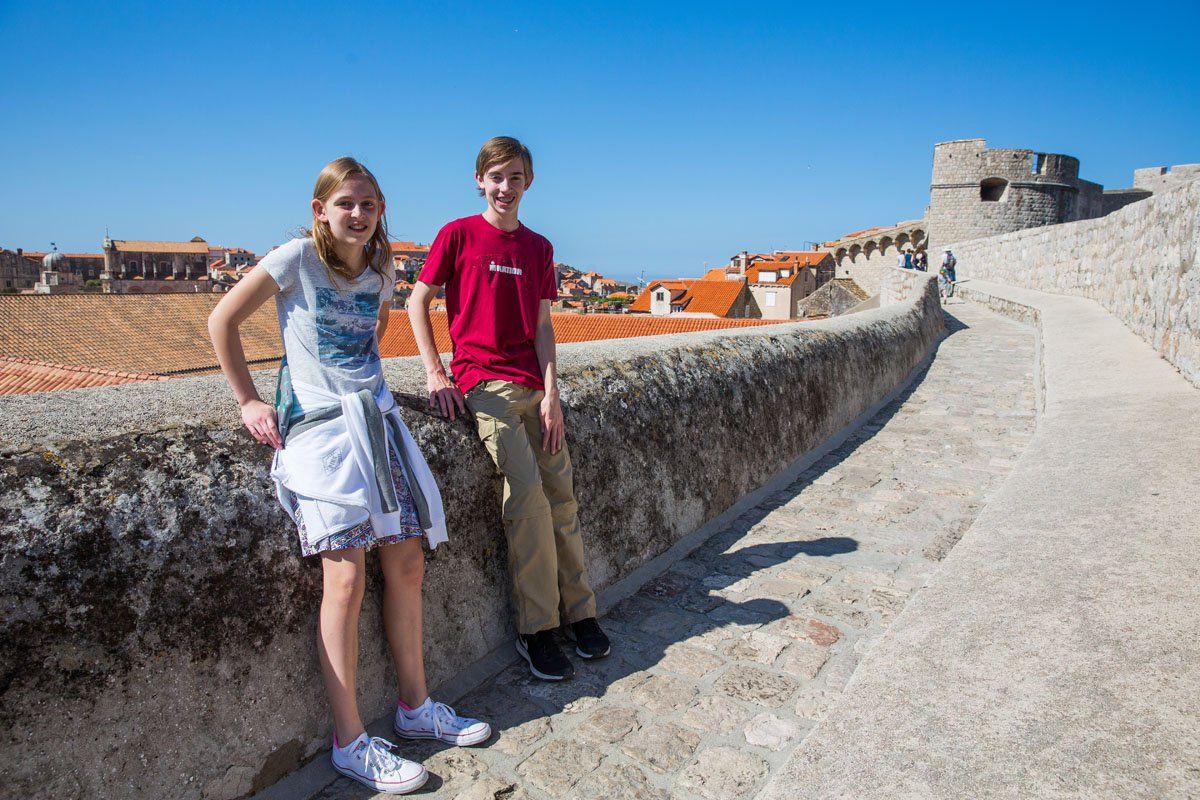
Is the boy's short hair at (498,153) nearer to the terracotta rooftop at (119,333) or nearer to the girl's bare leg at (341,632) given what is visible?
the girl's bare leg at (341,632)

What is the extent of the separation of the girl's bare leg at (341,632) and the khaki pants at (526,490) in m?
0.65

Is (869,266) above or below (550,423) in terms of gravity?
above

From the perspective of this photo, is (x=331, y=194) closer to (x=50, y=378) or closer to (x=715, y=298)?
Result: (x=50, y=378)

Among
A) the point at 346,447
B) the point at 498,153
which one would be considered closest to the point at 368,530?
the point at 346,447

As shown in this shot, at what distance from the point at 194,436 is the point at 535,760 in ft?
4.01

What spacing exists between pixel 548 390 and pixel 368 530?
873 millimetres

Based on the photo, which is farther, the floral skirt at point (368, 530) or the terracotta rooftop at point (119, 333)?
the terracotta rooftop at point (119, 333)

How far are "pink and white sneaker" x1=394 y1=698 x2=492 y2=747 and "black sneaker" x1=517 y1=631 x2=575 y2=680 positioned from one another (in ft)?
1.13

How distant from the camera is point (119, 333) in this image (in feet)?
81.7

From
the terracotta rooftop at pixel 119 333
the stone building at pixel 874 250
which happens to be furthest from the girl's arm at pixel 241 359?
the stone building at pixel 874 250

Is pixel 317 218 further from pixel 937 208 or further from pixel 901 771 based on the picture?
pixel 937 208

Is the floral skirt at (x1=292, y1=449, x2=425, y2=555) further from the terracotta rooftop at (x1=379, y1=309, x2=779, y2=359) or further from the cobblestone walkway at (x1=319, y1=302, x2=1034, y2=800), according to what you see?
the terracotta rooftop at (x1=379, y1=309, x2=779, y2=359)

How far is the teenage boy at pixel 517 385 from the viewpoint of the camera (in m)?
2.59

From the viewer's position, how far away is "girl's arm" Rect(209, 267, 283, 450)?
2.00m
